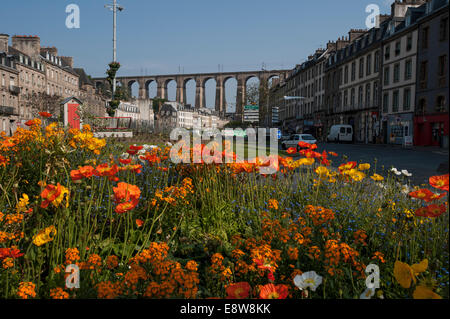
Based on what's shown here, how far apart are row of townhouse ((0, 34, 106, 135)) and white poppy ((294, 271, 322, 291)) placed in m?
37.3

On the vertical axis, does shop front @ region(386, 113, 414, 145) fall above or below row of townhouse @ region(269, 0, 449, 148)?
below

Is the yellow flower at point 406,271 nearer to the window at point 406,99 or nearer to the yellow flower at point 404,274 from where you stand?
the yellow flower at point 404,274

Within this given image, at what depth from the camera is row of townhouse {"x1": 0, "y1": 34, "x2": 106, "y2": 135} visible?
A: 41.9 m

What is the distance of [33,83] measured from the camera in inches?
1934

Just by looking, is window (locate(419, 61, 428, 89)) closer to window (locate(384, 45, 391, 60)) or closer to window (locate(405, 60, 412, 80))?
window (locate(405, 60, 412, 80))

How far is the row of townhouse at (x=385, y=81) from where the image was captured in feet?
92.7

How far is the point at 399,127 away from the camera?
32406 mm

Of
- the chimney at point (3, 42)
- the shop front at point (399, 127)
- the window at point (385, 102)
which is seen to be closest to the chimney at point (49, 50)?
the chimney at point (3, 42)

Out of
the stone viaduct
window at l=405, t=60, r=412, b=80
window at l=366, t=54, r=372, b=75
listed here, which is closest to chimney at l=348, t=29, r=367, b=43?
window at l=366, t=54, r=372, b=75

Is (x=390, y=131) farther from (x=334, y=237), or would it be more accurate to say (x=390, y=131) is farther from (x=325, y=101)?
(x=334, y=237)

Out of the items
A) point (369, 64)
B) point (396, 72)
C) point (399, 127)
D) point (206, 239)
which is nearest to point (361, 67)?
point (369, 64)

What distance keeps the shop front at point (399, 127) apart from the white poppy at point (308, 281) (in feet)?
104

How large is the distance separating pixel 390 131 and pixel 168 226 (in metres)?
34.2

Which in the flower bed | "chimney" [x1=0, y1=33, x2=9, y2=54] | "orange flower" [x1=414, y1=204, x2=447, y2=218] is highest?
"chimney" [x1=0, y1=33, x2=9, y2=54]
